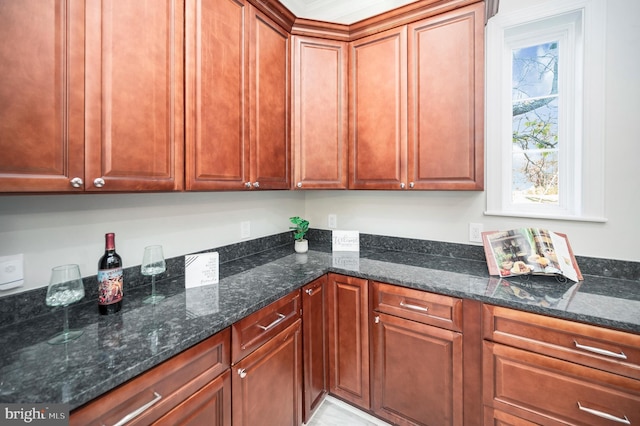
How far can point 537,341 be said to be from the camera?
121 centimetres

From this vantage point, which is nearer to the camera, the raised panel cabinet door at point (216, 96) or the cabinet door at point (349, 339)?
the raised panel cabinet door at point (216, 96)

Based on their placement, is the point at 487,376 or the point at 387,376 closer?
the point at 487,376

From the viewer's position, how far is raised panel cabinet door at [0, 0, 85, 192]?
799 mm

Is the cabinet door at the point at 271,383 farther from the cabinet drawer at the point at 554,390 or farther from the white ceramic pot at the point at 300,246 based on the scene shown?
the cabinet drawer at the point at 554,390

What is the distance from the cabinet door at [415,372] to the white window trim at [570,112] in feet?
3.02

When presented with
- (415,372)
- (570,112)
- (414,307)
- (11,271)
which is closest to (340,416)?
(415,372)

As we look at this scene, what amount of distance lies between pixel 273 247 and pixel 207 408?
51.6 inches

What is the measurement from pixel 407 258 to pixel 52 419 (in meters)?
1.78

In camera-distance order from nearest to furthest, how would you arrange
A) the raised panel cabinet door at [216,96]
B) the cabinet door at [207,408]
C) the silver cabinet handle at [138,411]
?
the silver cabinet handle at [138,411]
the cabinet door at [207,408]
the raised panel cabinet door at [216,96]

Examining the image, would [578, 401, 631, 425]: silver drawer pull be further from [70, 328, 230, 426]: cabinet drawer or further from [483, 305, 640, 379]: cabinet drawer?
[70, 328, 230, 426]: cabinet drawer

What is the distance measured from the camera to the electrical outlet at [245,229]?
Answer: 2010mm

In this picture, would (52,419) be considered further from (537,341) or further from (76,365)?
(537,341)

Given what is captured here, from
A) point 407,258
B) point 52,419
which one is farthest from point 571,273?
point 52,419

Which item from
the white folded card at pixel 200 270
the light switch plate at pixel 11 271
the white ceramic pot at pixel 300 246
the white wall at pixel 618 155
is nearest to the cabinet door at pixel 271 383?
the white folded card at pixel 200 270
